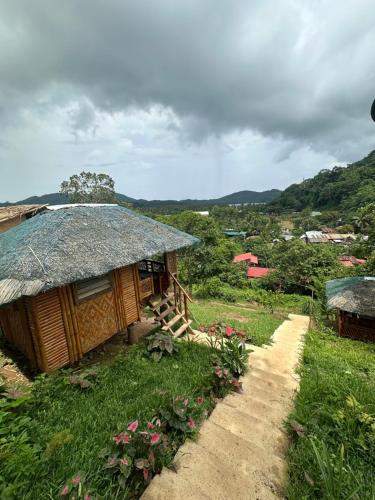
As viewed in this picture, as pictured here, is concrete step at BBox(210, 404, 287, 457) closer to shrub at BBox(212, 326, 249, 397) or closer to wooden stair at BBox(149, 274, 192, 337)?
shrub at BBox(212, 326, 249, 397)

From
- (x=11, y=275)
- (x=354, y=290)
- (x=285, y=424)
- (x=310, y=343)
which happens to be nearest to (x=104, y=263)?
(x=11, y=275)

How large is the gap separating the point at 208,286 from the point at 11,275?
1725 centimetres

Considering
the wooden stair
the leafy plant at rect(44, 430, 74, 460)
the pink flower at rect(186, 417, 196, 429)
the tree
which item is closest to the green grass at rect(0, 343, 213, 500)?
the leafy plant at rect(44, 430, 74, 460)

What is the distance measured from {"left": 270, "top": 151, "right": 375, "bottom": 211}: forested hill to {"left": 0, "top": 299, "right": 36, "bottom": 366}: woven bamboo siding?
73.4 m

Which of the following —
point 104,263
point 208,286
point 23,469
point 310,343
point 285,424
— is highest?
point 104,263

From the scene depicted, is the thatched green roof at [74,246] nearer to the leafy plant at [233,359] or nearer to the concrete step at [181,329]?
the concrete step at [181,329]

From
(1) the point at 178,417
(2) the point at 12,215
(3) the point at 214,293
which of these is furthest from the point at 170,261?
(2) the point at 12,215

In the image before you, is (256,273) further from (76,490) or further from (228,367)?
(76,490)

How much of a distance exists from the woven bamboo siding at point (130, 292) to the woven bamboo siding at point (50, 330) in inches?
A: 74.2

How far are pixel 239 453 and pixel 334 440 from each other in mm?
1481

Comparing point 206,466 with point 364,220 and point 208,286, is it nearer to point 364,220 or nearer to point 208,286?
point 364,220

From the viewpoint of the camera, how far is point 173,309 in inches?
334

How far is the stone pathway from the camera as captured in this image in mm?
2914

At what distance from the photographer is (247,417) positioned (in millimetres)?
4195
